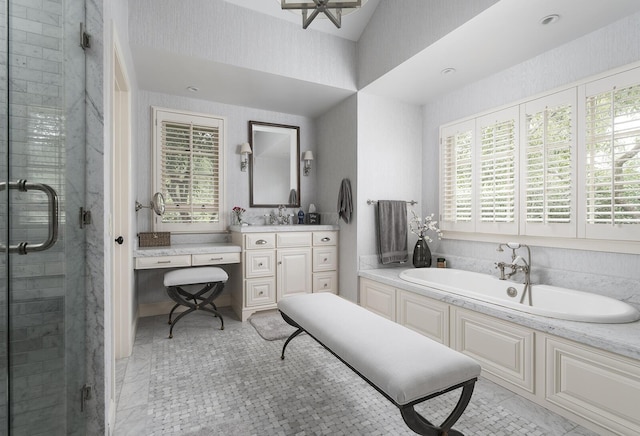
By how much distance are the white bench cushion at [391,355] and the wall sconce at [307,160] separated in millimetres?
2624

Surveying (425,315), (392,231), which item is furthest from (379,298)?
(392,231)

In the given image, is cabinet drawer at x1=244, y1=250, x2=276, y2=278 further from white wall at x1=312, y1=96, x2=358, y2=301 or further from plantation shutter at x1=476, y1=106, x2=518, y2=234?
plantation shutter at x1=476, y1=106, x2=518, y2=234

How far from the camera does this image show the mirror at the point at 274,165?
160 inches

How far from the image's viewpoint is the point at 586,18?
7.06ft

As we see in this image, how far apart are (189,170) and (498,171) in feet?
10.8

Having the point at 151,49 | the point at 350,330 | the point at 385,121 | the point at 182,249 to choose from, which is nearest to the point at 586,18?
the point at 385,121

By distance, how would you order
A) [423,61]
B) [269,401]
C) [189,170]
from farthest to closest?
[189,170] < [423,61] < [269,401]

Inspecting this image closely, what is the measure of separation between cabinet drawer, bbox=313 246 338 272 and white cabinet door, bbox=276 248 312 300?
94 mm

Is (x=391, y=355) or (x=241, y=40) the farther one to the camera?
(x=241, y=40)

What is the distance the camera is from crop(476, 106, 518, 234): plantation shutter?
2.85 meters

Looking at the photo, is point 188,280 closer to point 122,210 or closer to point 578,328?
point 122,210

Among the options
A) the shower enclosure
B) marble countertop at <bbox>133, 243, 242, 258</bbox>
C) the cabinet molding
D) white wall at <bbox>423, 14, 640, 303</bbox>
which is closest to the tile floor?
the cabinet molding

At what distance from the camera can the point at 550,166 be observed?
257cm

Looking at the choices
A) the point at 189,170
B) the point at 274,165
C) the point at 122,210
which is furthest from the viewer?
the point at 274,165
